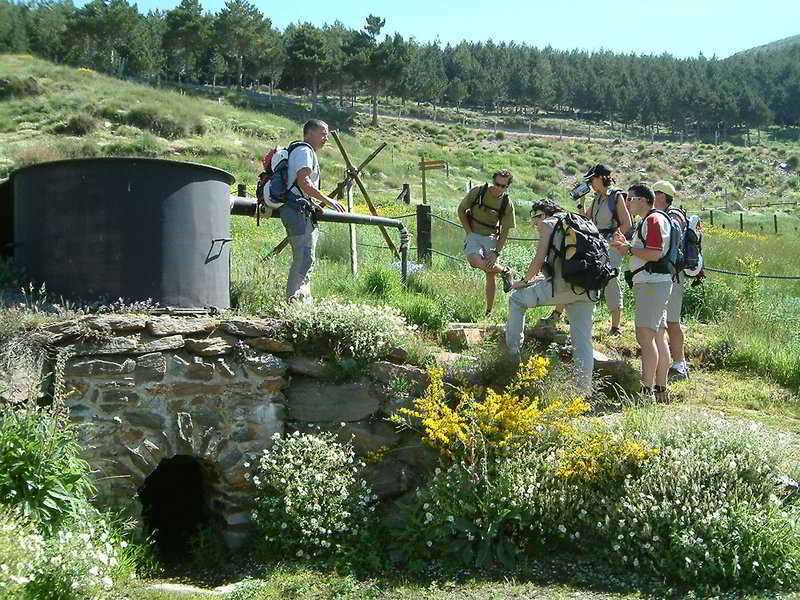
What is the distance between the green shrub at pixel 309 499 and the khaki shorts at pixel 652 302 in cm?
298

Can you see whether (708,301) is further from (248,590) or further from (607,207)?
(248,590)

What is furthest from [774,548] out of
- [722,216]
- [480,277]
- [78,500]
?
[722,216]

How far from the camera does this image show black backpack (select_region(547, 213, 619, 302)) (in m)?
6.86

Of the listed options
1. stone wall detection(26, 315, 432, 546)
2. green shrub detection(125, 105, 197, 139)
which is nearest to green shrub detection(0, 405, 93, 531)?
stone wall detection(26, 315, 432, 546)

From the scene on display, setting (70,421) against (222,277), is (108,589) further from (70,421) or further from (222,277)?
(222,277)

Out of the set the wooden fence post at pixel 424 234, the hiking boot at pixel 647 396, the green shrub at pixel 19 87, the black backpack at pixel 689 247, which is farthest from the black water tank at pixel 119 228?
the green shrub at pixel 19 87

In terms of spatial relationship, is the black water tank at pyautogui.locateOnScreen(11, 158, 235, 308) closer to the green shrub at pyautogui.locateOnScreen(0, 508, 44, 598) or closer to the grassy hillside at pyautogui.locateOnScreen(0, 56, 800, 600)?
the grassy hillside at pyautogui.locateOnScreen(0, 56, 800, 600)

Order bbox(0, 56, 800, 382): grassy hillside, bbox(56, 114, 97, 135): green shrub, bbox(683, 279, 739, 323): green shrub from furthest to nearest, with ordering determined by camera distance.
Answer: bbox(56, 114, 97, 135): green shrub → bbox(683, 279, 739, 323): green shrub → bbox(0, 56, 800, 382): grassy hillside

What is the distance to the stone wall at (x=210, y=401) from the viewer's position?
21.5 ft

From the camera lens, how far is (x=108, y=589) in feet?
18.0

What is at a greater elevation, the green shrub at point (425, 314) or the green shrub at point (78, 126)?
the green shrub at point (78, 126)

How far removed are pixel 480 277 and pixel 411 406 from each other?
13.9 ft

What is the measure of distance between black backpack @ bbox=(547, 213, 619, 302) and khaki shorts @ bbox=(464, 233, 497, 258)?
5.13 feet

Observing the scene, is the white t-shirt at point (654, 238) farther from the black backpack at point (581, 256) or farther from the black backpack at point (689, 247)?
the black backpack at point (689, 247)
